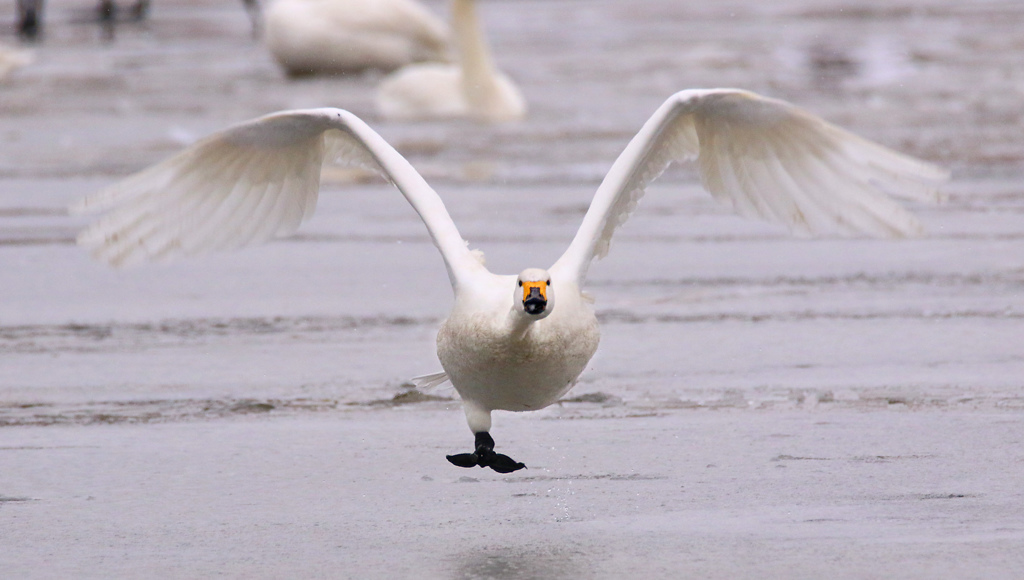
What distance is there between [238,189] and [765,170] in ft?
6.75

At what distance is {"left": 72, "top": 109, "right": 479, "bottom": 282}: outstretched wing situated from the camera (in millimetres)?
6359

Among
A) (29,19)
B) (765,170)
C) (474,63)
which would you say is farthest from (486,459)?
(29,19)

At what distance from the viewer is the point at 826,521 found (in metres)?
5.43

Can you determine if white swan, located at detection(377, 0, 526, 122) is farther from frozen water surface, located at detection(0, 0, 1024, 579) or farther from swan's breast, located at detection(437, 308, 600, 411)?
swan's breast, located at detection(437, 308, 600, 411)

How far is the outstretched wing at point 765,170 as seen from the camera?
5957 mm

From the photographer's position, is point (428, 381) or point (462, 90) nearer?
point (428, 381)

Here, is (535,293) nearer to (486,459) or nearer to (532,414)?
(486,459)

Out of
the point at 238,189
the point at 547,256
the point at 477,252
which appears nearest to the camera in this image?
the point at 477,252

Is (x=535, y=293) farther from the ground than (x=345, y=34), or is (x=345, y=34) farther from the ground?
(x=345, y=34)

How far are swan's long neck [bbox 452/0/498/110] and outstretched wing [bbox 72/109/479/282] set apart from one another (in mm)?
8600

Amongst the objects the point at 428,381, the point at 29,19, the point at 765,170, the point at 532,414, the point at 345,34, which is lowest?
the point at 532,414

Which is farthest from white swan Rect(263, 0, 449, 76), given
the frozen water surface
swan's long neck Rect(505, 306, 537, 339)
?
swan's long neck Rect(505, 306, 537, 339)

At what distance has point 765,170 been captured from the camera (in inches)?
259

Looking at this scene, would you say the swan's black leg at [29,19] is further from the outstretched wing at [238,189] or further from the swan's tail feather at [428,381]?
the swan's tail feather at [428,381]
